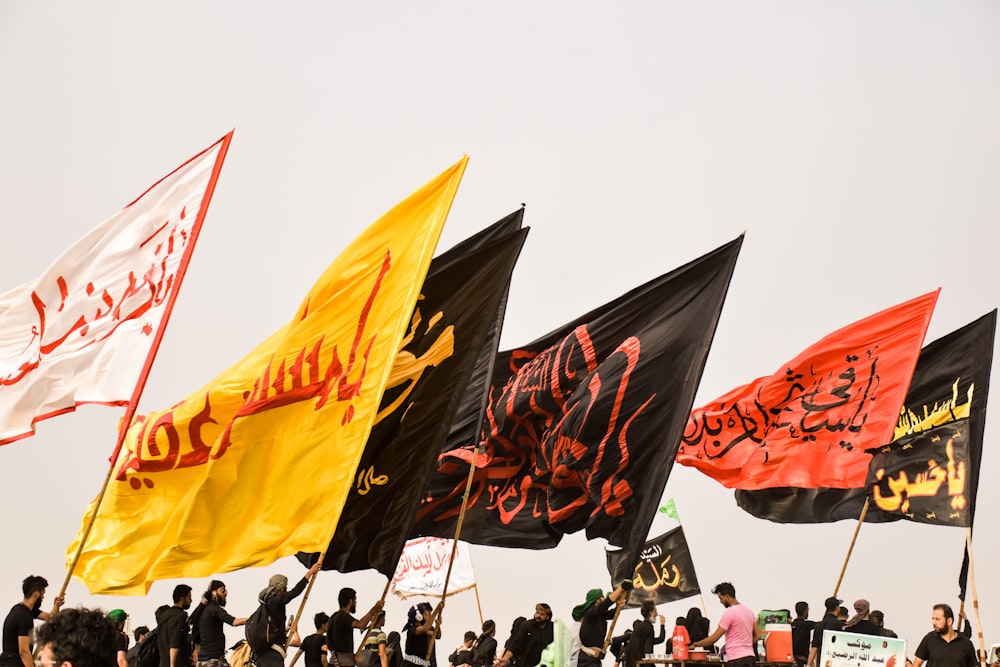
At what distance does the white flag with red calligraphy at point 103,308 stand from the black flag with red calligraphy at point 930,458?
9277 mm

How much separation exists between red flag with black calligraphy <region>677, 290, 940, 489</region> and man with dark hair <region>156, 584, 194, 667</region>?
7025 mm

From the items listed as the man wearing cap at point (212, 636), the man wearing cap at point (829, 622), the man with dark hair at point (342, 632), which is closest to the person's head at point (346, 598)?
the man with dark hair at point (342, 632)

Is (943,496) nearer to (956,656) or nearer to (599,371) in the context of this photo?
(956,656)

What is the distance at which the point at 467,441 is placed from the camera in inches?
535

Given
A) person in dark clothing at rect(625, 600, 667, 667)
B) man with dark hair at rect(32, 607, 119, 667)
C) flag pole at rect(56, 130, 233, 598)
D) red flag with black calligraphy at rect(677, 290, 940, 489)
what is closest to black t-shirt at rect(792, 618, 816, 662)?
person in dark clothing at rect(625, 600, 667, 667)

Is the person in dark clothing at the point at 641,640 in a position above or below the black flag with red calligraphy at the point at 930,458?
below

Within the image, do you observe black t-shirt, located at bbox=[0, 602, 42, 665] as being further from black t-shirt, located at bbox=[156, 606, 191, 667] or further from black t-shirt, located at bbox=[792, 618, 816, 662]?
black t-shirt, located at bbox=[792, 618, 816, 662]

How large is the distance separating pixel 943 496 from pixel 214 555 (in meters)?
9.29

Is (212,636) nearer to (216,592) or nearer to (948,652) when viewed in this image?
(216,592)

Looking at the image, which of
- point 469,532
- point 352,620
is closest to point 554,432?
point 469,532

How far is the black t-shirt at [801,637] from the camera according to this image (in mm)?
17359

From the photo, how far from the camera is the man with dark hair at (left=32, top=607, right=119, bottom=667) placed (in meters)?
4.61

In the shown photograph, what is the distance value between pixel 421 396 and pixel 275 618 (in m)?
4.06

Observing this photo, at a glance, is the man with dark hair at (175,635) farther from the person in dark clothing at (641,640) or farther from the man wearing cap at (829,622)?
the man wearing cap at (829,622)
